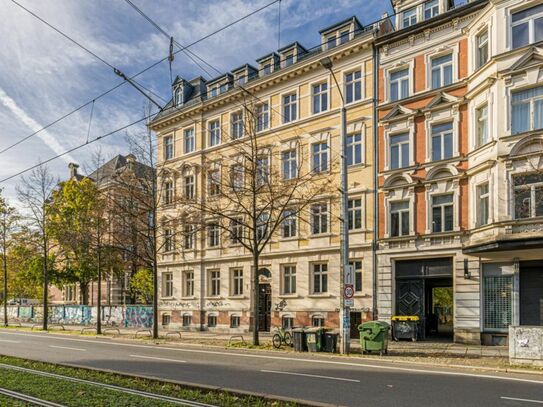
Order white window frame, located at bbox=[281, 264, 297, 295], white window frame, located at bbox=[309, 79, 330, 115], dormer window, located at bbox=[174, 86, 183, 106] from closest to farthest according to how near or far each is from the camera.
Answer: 1. white window frame, located at bbox=[309, 79, 330, 115]
2. white window frame, located at bbox=[281, 264, 297, 295]
3. dormer window, located at bbox=[174, 86, 183, 106]

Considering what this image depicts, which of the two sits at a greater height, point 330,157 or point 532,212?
point 330,157

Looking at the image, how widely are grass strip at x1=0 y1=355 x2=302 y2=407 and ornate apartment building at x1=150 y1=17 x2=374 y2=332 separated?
1137 cm

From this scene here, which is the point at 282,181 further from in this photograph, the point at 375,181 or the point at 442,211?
the point at 442,211

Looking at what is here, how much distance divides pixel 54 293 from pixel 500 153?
5579cm

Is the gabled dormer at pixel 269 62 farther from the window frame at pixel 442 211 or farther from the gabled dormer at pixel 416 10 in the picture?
the window frame at pixel 442 211

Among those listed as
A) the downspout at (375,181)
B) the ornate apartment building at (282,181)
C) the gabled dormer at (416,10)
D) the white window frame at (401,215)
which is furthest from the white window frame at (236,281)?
the gabled dormer at (416,10)

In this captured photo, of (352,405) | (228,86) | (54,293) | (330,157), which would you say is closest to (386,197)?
(330,157)

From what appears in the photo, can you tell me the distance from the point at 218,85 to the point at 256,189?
15091 millimetres

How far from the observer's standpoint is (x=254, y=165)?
2267cm

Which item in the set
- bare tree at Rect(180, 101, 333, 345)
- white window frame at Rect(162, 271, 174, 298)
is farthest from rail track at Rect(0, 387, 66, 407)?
white window frame at Rect(162, 271, 174, 298)

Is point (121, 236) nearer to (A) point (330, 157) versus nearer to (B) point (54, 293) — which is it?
(A) point (330, 157)

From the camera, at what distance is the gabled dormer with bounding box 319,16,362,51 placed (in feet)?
92.1

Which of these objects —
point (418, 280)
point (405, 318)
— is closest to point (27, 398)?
point (405, 318)

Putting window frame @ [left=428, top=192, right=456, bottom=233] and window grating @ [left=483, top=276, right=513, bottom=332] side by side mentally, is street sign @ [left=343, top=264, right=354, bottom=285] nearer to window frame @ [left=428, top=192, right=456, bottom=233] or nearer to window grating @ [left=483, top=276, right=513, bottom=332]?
window frame @ [left=428, top=192, right=456, bottom=233]
